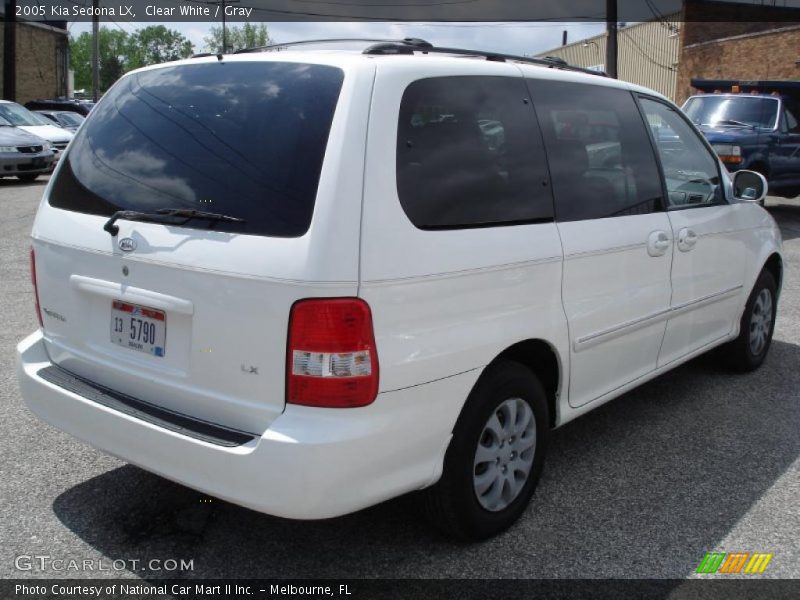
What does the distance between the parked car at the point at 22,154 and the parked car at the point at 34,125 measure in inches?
37.6

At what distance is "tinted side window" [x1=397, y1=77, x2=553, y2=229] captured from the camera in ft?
9.30

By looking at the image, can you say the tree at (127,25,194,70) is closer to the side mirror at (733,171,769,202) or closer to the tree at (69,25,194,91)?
the tree at (69,25,194,91)

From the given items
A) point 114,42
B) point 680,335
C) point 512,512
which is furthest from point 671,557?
point 114,42

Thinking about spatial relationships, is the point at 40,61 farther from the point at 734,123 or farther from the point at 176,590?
the point at 176,590

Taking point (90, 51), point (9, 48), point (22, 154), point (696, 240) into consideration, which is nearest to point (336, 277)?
point (696, 240)

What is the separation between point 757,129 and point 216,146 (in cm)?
1198

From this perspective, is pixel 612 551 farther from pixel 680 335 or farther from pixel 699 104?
pixel 699 104

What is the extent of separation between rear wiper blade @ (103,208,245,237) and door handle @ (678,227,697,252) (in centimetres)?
254

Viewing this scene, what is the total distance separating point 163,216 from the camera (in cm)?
286

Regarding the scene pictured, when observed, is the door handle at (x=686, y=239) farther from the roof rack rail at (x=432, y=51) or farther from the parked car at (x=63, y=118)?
the parked car at (x=63, y=118)

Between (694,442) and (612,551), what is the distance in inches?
53.9

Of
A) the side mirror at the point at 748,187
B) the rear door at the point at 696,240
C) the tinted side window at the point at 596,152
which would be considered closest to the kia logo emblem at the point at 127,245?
the tinted side window at the point at 596,152

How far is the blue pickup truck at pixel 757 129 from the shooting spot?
12500 mm

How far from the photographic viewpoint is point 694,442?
437cm
